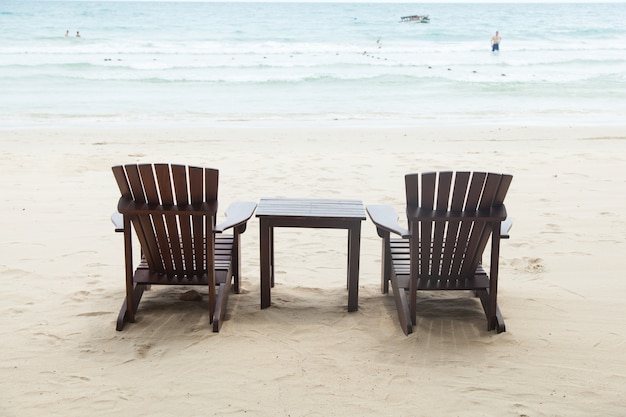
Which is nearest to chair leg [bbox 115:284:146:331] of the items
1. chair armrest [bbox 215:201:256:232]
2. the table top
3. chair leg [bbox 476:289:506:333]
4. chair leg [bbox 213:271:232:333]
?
chair leg [bbox 213:271:232:333]

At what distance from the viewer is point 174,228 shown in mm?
3820

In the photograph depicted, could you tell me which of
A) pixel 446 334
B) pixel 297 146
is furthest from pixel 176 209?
pixel 297 146

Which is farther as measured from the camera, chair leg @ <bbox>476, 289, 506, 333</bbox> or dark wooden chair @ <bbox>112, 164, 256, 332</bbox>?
chair leg @ <bbox>476, 289, 506, 333</bbox>

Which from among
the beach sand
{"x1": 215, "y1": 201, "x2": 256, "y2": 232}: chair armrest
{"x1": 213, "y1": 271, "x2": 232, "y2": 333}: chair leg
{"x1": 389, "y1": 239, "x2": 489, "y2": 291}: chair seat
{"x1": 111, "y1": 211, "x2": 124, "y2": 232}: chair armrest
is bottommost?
the beach sand

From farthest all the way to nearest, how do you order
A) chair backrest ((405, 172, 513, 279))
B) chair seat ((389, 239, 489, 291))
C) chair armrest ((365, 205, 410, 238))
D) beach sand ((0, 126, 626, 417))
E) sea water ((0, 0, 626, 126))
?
sea water ((0, 0, 626, 126)), chair seat ((389, 239, 489, 291)), chair armrest ((365, 205, 410, 238)), chair backrest ((405, 172, 513, 279)), beach sand ((0, 126, 626, 417))

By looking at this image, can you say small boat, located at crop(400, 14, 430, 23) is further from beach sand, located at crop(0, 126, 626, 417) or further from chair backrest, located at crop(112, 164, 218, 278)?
chair backrest, located at crop(112, 164, 218, 278)

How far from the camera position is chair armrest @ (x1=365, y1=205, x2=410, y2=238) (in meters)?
3.75

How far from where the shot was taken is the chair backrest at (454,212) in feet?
11.9

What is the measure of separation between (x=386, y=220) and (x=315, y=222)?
410 mm

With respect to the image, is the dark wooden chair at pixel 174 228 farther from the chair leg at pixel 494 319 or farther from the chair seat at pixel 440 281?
the chair leg at pixel 494 319

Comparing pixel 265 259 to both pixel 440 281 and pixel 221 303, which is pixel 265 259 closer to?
pixel 221 303

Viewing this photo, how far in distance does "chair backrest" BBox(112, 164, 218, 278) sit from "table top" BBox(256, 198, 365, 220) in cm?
37

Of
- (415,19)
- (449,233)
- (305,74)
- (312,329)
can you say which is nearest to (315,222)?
(312,329)

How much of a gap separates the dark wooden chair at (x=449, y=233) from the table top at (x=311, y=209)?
0.43ft
